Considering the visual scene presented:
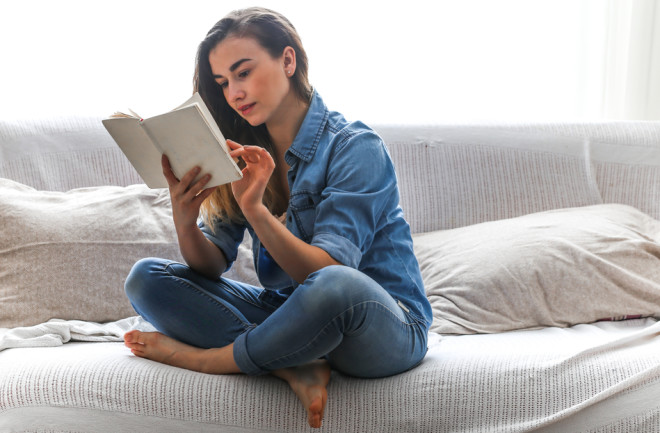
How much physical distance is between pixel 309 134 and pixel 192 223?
28 centimetres

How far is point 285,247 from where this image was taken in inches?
45.2

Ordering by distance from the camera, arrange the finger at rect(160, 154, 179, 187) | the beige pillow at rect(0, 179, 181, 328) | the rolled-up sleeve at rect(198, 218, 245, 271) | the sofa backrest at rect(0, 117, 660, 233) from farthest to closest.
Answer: the sofa backrest at rect(0, 117, 660, 233) → the beige pillow at rect(0, 179, 181, 328) → the rolled-up sleeve at rect(198, 218, 245, 271) → the finger at rect(160, 154, 179, 187)

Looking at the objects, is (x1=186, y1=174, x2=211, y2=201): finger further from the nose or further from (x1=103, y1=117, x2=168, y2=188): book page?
the nose

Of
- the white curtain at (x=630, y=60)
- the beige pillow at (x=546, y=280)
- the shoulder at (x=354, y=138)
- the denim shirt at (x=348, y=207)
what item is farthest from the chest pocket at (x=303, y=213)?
the white curtain at (x=630, y=60)

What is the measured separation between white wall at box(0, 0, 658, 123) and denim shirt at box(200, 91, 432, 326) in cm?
74

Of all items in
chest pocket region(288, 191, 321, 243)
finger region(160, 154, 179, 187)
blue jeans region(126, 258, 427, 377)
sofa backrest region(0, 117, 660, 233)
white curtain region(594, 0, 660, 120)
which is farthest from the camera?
white curtain region(594, 0, 660, 120)

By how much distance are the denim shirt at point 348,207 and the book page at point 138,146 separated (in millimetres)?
244

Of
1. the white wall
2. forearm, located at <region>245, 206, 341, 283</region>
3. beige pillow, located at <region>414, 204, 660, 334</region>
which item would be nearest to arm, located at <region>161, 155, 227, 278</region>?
forearm, located at <region>245, 206, 341, 283</region>

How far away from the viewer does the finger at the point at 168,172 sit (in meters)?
1.18

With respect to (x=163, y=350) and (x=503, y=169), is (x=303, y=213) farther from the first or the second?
(x=503, y=169)

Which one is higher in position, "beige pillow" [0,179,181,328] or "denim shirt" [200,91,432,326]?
"denim shirt" [200,91,432,326]

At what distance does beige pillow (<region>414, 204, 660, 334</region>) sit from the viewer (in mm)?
1537

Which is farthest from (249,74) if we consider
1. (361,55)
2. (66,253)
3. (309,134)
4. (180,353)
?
(361,55)

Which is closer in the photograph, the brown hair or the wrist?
the wrist
